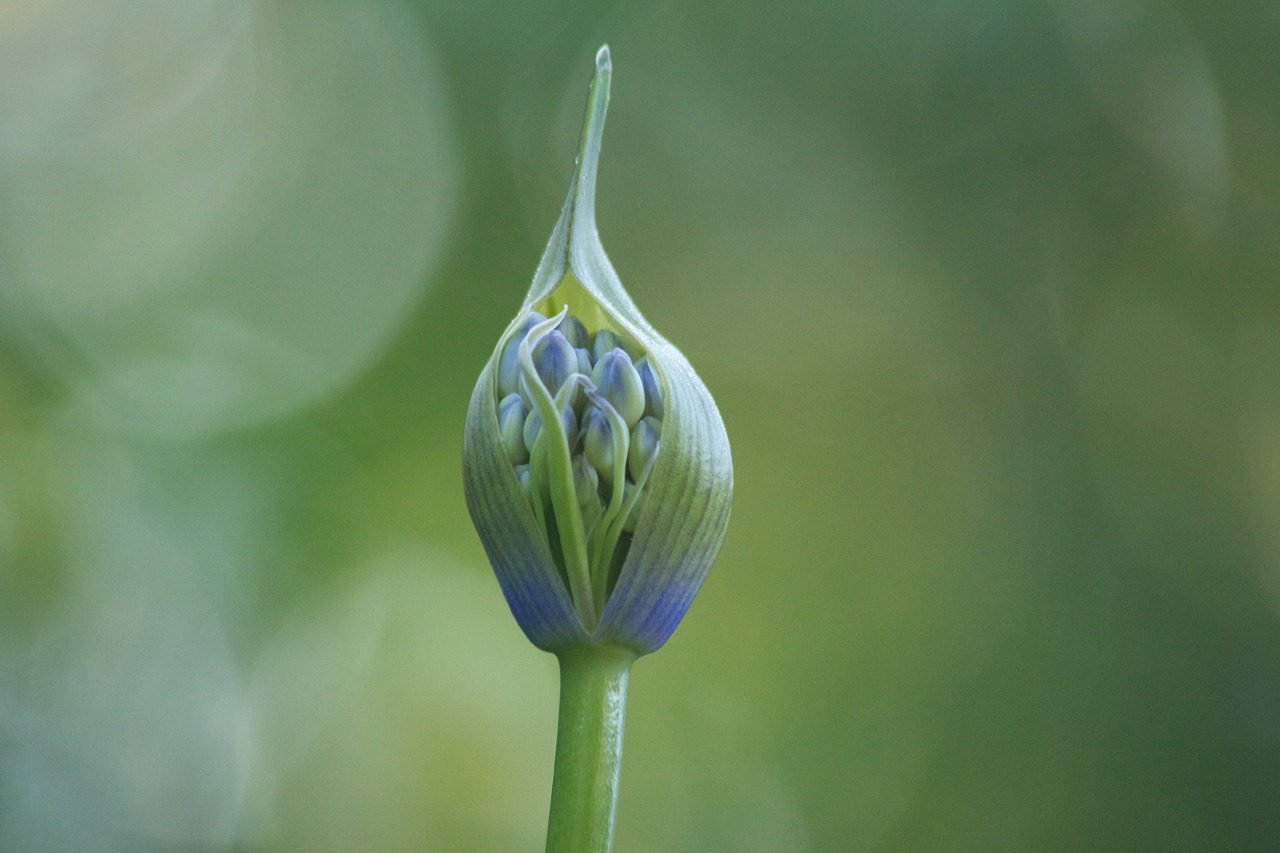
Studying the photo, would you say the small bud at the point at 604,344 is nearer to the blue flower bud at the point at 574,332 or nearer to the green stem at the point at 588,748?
the blue flower bud at the point at 574,332

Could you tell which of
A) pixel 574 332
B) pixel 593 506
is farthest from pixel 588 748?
pixel 574 332

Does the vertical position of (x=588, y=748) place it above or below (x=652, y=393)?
below

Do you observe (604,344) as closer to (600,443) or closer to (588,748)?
(600,443)

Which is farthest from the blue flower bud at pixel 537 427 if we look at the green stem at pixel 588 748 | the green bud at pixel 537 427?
the green stem at pixel 588 748

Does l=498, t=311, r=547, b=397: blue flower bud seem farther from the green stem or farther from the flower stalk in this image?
the green stem

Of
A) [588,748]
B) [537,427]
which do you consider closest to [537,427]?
[537,427]

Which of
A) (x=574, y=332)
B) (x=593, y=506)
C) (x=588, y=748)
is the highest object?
(x=574, y=332)

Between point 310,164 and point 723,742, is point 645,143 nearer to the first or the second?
point 310,164

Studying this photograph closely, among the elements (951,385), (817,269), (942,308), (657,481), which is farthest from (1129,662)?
(657,481)
